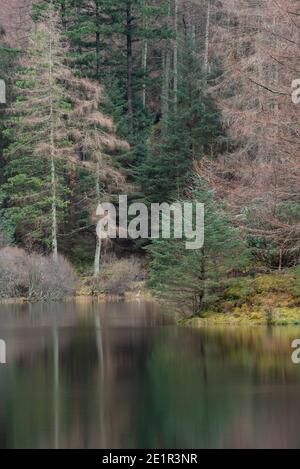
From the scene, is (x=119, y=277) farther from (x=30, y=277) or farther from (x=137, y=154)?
(x=137, y=154)

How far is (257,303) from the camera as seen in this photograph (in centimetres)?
1978

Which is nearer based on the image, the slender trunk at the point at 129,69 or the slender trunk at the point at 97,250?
the slender trunk at the point at 97,250

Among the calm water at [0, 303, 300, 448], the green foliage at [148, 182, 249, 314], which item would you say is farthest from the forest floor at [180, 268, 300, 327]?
the calm water at [0, 303, 300, 448]

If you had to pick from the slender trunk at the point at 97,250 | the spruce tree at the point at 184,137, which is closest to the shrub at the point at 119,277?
the slender trunk at the point at 97,250

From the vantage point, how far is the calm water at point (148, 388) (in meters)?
9.32

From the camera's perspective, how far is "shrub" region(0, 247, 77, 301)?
29016 mm

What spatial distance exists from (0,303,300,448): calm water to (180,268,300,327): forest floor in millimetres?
885

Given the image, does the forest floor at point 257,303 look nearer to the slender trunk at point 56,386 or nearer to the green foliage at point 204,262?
the green foliage at point 204,262

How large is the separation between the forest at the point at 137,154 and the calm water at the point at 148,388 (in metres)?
1.97

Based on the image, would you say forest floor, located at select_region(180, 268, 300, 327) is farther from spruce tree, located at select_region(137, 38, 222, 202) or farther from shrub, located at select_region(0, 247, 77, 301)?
spruce tree, located at select_region(137, 38, 222, 202)

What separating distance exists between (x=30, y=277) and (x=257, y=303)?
1144 cm
